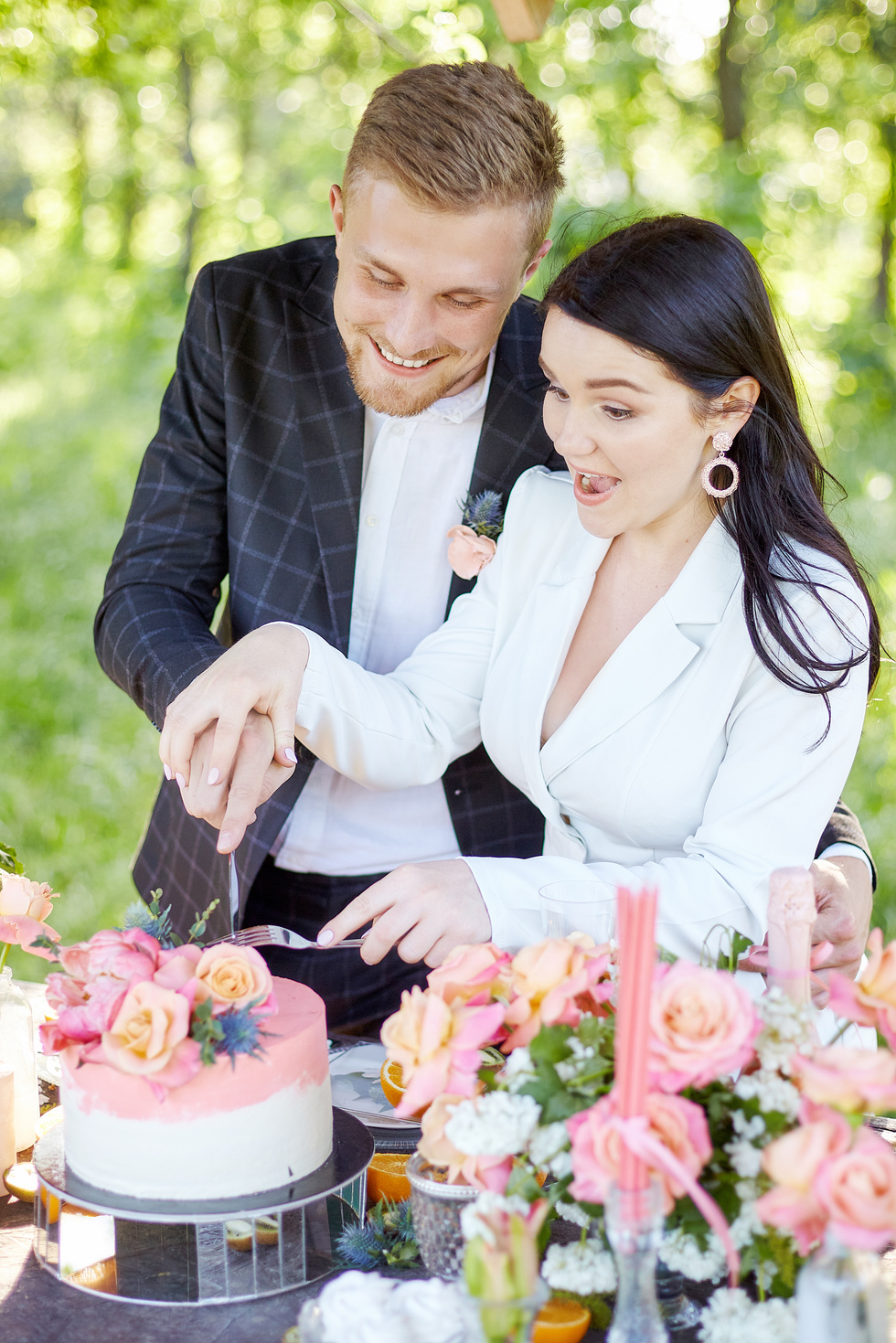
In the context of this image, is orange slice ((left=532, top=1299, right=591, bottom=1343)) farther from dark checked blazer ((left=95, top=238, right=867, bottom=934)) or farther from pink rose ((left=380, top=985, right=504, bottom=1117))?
dark checked blazer ((left=95, top=238, right=867, bottom=934))

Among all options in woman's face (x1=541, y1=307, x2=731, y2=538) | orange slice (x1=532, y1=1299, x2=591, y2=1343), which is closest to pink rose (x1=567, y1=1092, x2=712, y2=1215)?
orange slice (x1=532, y1=1299, x2=591, y2=1343)

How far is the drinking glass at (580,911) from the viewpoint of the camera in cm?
121

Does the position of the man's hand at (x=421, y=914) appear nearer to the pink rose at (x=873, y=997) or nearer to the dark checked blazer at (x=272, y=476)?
the pink rose at (x=873, y=997)

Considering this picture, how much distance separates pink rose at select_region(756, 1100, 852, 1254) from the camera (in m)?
0.87

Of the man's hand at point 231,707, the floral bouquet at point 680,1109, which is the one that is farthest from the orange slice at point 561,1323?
the man's hand at point 231,707

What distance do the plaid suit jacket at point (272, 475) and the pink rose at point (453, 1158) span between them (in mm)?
1127

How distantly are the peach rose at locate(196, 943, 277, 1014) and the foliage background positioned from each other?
4.56 ft

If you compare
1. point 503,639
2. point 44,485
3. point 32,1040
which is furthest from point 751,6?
point 32,1040

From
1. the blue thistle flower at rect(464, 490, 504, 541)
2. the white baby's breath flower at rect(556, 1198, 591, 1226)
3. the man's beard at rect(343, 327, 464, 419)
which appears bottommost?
the white baby's breath flower at rect(556, 1198, 591, 1226)

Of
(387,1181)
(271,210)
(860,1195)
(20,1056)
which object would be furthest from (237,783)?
(271,210)

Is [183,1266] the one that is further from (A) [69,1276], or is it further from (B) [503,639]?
(B) [503,639]

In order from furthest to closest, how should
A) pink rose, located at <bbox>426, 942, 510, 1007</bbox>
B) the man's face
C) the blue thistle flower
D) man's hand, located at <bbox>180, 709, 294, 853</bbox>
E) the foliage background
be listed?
the foliage background → the blue thistle flower → the man's face → man's hand, located at <bbox>180, 709, 294, 853</bbox> → pink rose, located at <bbox>426, 942, 510, 1007</bbox>

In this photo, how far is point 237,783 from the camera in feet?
5.23

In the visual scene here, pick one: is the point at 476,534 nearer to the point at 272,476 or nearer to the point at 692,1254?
the point at 272,476
